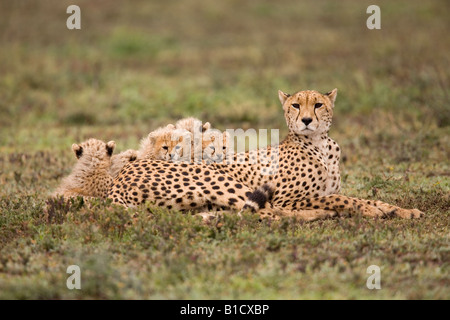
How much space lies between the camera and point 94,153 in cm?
682

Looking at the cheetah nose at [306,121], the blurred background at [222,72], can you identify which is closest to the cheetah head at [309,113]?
the cheetah nose at [306,121]

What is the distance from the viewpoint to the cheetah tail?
5.71 meters

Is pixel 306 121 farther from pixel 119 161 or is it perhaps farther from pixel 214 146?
pixel 119 161

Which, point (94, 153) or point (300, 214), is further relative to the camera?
point (94, 153)

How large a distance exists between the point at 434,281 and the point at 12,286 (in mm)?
2763

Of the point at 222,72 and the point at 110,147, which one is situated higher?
the point at 222,72

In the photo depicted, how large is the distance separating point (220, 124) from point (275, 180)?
16.3 ft

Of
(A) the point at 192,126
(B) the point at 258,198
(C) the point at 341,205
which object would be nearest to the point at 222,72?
(A) the point at 192,126

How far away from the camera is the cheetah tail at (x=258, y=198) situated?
5715mm

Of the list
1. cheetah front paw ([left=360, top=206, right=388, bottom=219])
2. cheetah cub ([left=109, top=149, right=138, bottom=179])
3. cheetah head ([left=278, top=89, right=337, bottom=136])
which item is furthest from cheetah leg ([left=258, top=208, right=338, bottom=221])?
cheetah cub ([left=109, top=149, right=138, bottom=179])

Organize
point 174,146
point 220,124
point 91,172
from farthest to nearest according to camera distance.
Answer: point 220,124, point 91,172, point 174,146

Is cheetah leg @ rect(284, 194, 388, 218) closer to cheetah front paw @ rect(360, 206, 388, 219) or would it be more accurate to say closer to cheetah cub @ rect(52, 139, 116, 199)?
cheetah front paw @ rect(360, 206, 388, 219)

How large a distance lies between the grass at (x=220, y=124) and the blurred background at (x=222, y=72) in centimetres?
4

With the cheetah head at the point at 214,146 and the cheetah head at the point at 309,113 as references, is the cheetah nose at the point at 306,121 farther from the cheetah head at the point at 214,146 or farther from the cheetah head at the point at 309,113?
the cheetah head at the point at 214,146
